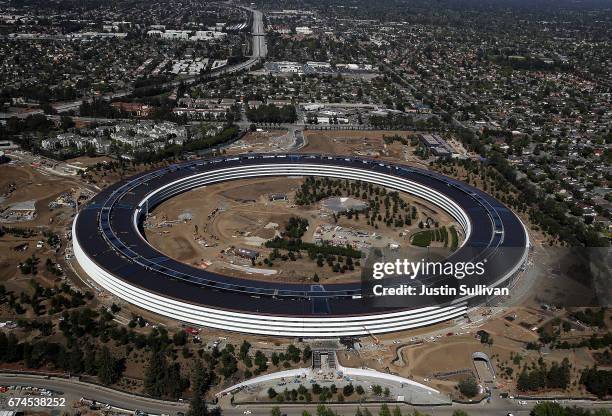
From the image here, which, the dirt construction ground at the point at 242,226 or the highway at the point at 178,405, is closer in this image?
the highway at the point at 178,405

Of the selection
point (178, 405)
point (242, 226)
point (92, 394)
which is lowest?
point (178, 405)

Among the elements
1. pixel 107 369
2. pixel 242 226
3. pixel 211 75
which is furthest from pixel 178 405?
pixel 211 75

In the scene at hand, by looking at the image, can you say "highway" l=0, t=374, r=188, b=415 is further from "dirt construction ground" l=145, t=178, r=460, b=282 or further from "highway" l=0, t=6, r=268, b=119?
"highway" l=0, t=6, r=268, b=119

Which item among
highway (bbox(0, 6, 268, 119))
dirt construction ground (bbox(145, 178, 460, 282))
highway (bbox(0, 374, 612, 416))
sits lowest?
highway (bbox(0, 374, 612, 416))

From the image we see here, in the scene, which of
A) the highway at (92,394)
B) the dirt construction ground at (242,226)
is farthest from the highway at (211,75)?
the highway at (92,394)

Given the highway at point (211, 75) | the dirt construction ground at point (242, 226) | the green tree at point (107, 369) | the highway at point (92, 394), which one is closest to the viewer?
the highway at point (92, 394)

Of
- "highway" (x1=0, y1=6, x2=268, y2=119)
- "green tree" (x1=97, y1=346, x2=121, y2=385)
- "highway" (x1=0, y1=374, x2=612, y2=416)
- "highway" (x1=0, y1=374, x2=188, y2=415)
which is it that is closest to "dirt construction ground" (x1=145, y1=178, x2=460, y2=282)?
"green tree" (x1=97, y1=346, x2=121, y2=385)

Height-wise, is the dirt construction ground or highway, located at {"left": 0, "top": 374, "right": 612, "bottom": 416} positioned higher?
the dirt construction ground

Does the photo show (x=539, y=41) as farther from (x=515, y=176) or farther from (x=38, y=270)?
(x=38, y=270)

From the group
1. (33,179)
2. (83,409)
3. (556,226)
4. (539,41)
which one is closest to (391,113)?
(556,226)

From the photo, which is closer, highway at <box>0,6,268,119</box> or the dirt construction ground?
the dirt construction ground

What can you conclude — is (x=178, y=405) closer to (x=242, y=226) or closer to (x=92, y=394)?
(x=92, y=394)

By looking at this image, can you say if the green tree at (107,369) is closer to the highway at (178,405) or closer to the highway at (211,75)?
the highway at (178,405)
